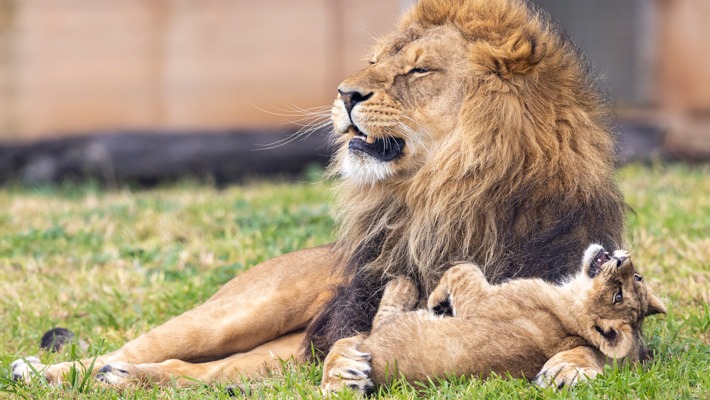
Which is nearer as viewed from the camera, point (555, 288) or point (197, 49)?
point (555, 288)

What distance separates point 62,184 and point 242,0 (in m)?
2.24

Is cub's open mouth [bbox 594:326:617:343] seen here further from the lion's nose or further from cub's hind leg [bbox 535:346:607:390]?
the lion's nose

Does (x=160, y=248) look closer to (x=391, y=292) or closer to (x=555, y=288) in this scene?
(x=391, y=292)

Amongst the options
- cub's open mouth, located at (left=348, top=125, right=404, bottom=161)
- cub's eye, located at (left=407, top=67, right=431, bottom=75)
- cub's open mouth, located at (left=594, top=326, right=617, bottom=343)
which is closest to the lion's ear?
cub's eye, located at (left=407, top=67, right=431, bottom=75)

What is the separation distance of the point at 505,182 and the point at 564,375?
2.12 feet

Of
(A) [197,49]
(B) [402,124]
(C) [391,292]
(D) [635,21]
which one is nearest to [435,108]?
(B) [402,124]

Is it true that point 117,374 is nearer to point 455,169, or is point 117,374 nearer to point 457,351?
point 457,351

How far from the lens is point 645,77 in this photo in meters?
A: 8.42

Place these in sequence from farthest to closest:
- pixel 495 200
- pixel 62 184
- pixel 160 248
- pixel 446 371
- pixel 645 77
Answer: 1. pixel 645 77
2. pixel 62 184
3. pixel 160 248
4. pixel 495 200
5. pixel 446 371

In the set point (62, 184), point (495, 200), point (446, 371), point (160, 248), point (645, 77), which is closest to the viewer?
point (446, 371)

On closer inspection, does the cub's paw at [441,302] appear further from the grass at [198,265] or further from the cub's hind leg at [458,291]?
the grass at [198,265]

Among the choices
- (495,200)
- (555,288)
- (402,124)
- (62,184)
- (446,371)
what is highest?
(402,124)

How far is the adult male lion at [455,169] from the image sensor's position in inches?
106

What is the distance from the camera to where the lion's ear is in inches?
107
